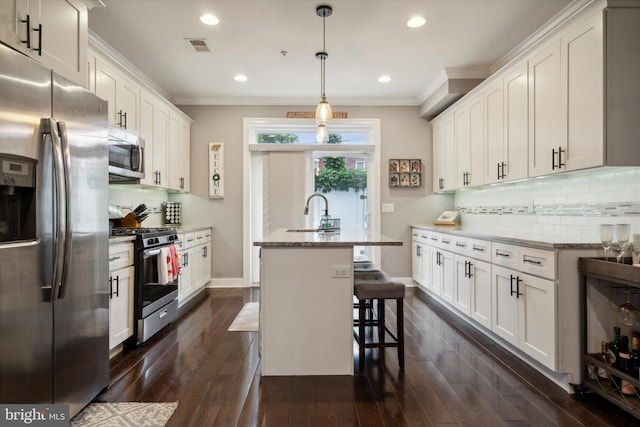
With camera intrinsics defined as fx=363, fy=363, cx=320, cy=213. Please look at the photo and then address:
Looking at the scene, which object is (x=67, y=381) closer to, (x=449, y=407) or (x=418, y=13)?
(x=449, y=407)

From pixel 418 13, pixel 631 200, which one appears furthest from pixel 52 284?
pixel 631 200

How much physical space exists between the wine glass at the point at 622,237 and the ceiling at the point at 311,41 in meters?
1.96

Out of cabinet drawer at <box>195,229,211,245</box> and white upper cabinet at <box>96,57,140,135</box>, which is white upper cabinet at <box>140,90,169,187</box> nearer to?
white upper cabinet at <box>96,57,140,135</box>

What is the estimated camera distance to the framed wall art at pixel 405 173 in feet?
17.8

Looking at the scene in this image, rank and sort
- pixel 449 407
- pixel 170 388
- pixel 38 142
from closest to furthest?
pixel 38 142 → pixel 449 407 → pixel 170 388

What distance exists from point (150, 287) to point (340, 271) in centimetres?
182

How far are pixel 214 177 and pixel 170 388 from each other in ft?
11.7

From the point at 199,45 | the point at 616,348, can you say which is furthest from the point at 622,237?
the point at 199,45

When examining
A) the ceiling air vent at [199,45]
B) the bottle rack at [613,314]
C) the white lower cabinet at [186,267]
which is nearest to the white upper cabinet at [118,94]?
the ceiling air vent at [199,45]

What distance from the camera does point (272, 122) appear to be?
17.9ft

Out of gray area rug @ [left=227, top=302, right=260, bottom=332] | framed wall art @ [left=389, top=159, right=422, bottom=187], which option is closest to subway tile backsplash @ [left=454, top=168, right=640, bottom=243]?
framed wall art @ [left=389, top=159, right=422, bottom=187]

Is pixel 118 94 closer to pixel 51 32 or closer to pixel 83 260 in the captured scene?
pixel 51 32

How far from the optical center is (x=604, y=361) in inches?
84.7

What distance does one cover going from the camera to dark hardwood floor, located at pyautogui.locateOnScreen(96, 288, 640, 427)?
195 centimetres
